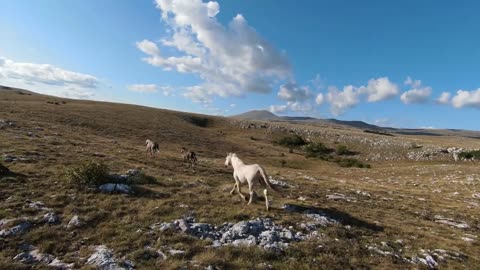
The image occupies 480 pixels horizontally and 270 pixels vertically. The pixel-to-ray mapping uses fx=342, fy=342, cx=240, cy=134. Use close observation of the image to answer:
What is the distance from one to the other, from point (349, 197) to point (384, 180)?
67.3 ft

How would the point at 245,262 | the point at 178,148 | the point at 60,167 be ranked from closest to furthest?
the point at 245,262 < the point at 60,167 < the point at 178,148

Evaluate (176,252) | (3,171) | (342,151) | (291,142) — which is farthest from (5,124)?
(342,151)

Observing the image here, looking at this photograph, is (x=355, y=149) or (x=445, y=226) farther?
(x=355, y=149)

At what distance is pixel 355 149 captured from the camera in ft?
273

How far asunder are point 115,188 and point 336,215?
446 inches

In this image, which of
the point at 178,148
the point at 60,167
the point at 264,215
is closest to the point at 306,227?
the point at 264,215

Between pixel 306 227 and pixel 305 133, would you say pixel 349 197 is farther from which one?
pixel 305 133

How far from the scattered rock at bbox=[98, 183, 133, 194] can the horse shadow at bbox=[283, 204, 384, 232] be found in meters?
8.06

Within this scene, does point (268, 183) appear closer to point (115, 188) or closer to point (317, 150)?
point (115, 188)

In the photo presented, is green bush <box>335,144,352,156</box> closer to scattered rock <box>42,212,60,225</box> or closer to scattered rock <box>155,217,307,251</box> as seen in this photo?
scattered rock <box>155,217,307,251</box>

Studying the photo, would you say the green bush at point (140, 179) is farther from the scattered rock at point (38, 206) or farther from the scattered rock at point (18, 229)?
the scattered rock at point (18, 229)

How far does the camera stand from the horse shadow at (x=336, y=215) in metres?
16.4

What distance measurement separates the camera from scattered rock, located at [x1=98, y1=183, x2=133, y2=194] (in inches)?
679

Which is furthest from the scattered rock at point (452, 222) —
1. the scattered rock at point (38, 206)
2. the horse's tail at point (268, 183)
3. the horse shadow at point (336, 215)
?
the scattered rock at point (38, 206)
